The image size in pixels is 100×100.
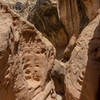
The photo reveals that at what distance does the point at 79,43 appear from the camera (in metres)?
1.97

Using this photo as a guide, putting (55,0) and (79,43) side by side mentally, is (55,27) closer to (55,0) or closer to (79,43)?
(55,0)

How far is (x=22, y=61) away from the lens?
191 centimetres

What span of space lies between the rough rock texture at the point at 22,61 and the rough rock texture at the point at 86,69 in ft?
1.23

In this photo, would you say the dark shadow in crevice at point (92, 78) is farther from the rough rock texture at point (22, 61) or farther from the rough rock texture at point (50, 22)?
the rough rock texture at point (50, 22)

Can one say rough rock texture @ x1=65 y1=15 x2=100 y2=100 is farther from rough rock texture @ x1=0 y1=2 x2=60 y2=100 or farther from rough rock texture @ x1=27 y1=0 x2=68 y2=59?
rough rock texture @ x1=27 y1=0 x2=68 y2=59

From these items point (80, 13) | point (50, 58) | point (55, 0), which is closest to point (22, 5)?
point (55, 0)

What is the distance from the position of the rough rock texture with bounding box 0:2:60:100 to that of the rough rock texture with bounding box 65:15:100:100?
376 millimetres

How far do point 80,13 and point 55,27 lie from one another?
1.59 meters

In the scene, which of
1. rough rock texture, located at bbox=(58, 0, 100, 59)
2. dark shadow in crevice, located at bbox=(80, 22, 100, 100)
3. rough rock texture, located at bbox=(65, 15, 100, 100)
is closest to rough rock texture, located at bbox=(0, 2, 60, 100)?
rough rock texture, located at bbox=(65, 15, 100, 100)

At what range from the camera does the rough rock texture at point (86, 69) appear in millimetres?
1595

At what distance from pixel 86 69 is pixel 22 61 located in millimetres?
756

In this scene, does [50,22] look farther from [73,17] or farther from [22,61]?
[22,61]

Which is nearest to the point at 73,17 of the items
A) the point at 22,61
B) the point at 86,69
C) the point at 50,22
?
the point at 50,22

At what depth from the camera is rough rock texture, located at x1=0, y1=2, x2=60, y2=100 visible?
4.40 feet
